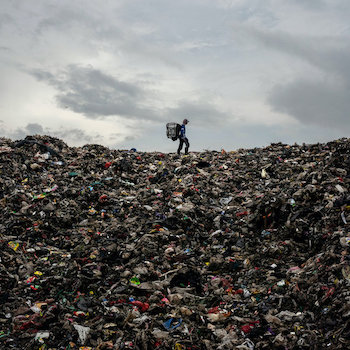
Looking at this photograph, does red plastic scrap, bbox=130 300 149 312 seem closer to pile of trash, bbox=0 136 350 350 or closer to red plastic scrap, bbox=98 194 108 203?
pile of trash, bbox=0 136 350 350

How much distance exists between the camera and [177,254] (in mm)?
7879

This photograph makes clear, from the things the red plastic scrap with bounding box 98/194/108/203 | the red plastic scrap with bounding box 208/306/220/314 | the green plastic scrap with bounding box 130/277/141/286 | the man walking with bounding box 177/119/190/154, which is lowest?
the red plastic scrap with bounding box 208/306/220/314

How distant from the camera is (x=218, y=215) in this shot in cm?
970

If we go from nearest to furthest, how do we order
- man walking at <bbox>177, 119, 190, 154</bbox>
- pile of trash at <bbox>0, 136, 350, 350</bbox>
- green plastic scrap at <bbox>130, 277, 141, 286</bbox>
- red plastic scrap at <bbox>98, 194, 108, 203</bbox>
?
pile of trash at <bbox>0, 136, 350, 350</bbox>, green plastic scrap at <bbox>130, 277, 141, 286</bbox>, red plastic scrap at <bbox>98, 194, 108, 203</bbox>, man walking at <bbox>177, 119, 190, 154</bbox>

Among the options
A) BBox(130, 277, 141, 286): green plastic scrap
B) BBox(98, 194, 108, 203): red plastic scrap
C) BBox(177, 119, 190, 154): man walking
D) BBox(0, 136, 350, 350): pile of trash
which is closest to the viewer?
BBox(0, 136, 350, 350): pile of trash

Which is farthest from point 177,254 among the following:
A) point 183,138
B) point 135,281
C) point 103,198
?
point 183,138

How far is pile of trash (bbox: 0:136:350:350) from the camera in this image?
18.0ft

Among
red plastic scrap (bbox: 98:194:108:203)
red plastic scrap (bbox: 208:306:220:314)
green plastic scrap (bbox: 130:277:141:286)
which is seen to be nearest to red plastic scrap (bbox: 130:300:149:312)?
green plastic scrap (bbox: 130:277:141:286)

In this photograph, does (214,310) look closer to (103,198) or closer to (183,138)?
(103,198)

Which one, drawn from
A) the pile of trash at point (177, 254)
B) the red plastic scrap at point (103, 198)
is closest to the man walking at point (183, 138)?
the pile of trash at point (177, 254)

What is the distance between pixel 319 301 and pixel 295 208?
328 cm

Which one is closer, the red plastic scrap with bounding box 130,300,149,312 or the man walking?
the red plastic scrap with bounding box 130,300,149,312

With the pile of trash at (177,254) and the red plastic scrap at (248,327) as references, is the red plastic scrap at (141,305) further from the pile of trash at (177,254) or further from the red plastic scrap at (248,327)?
the red plastic scrap at (248,327)

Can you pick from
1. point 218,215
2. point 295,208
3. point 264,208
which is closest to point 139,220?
point 218,215
